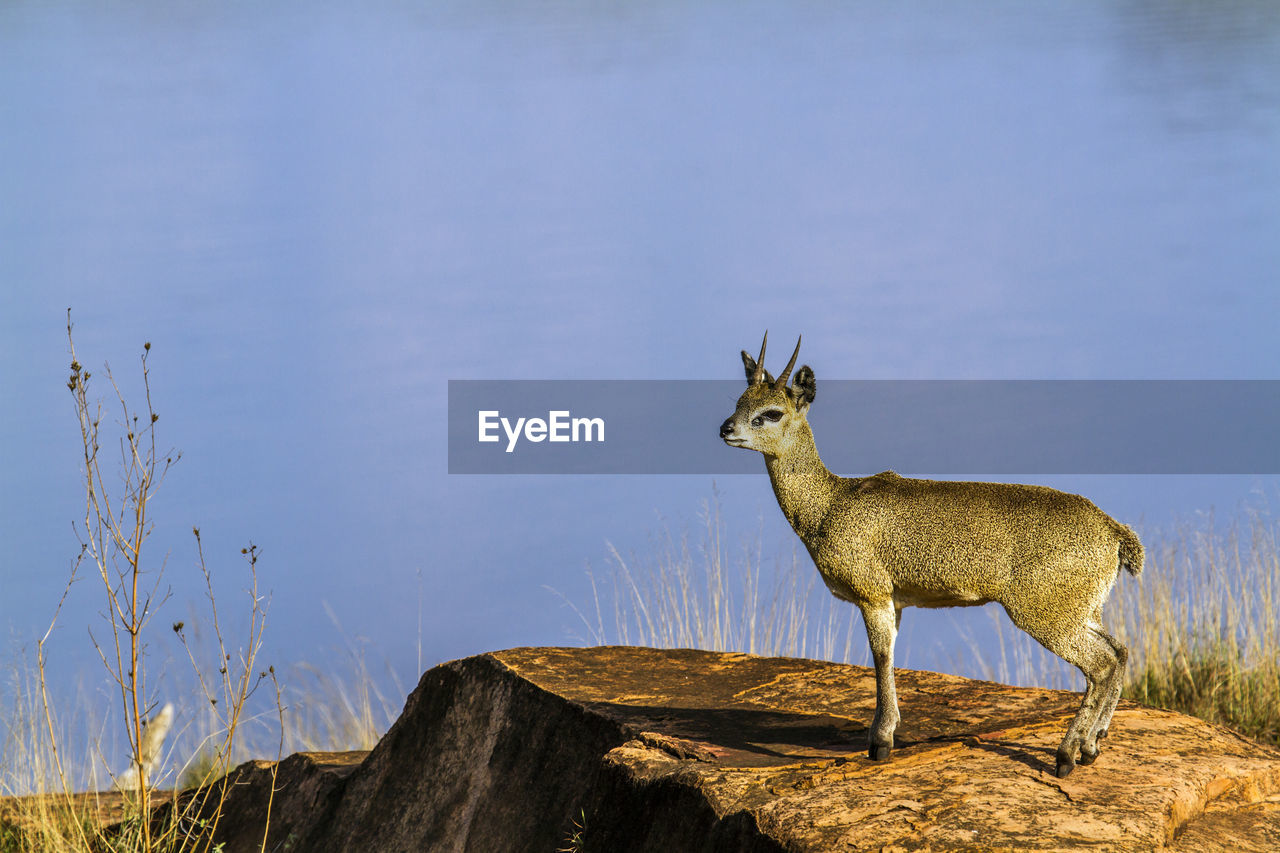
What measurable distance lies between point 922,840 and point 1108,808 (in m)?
0.72

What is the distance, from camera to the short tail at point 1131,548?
4.86 m

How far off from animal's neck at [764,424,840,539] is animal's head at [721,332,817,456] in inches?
1.9

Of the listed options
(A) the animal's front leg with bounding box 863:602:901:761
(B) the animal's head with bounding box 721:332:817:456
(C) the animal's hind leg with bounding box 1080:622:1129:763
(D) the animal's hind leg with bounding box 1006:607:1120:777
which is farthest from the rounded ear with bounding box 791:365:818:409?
(C) the animal's hind leg with bounding box 1080:622:1129:763

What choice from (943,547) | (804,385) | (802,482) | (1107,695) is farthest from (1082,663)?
(804,385)

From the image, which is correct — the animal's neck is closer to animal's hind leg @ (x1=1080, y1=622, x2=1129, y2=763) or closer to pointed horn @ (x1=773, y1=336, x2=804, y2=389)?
pointed horn @ (x1=773, y1=336, x2=804, y2=389)

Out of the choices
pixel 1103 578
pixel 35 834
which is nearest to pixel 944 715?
pixel 1103 578


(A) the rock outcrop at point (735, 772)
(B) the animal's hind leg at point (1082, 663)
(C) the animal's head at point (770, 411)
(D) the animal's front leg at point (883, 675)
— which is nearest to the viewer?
(A) the rock outcrop at point (735, 772)

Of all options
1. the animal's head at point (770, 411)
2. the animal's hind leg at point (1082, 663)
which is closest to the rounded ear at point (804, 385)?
the animal's head at point (770, 411)

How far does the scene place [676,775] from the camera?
5.03m

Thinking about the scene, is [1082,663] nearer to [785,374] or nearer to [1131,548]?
[1131,548]

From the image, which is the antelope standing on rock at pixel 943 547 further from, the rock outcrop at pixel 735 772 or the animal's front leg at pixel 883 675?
the rock outcrop at pixel 735 772

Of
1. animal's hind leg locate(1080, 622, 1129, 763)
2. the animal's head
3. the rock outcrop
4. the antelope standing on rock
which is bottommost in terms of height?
the rock outcrop

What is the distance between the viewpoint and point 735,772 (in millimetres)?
4973

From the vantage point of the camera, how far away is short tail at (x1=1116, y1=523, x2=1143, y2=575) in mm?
4863
